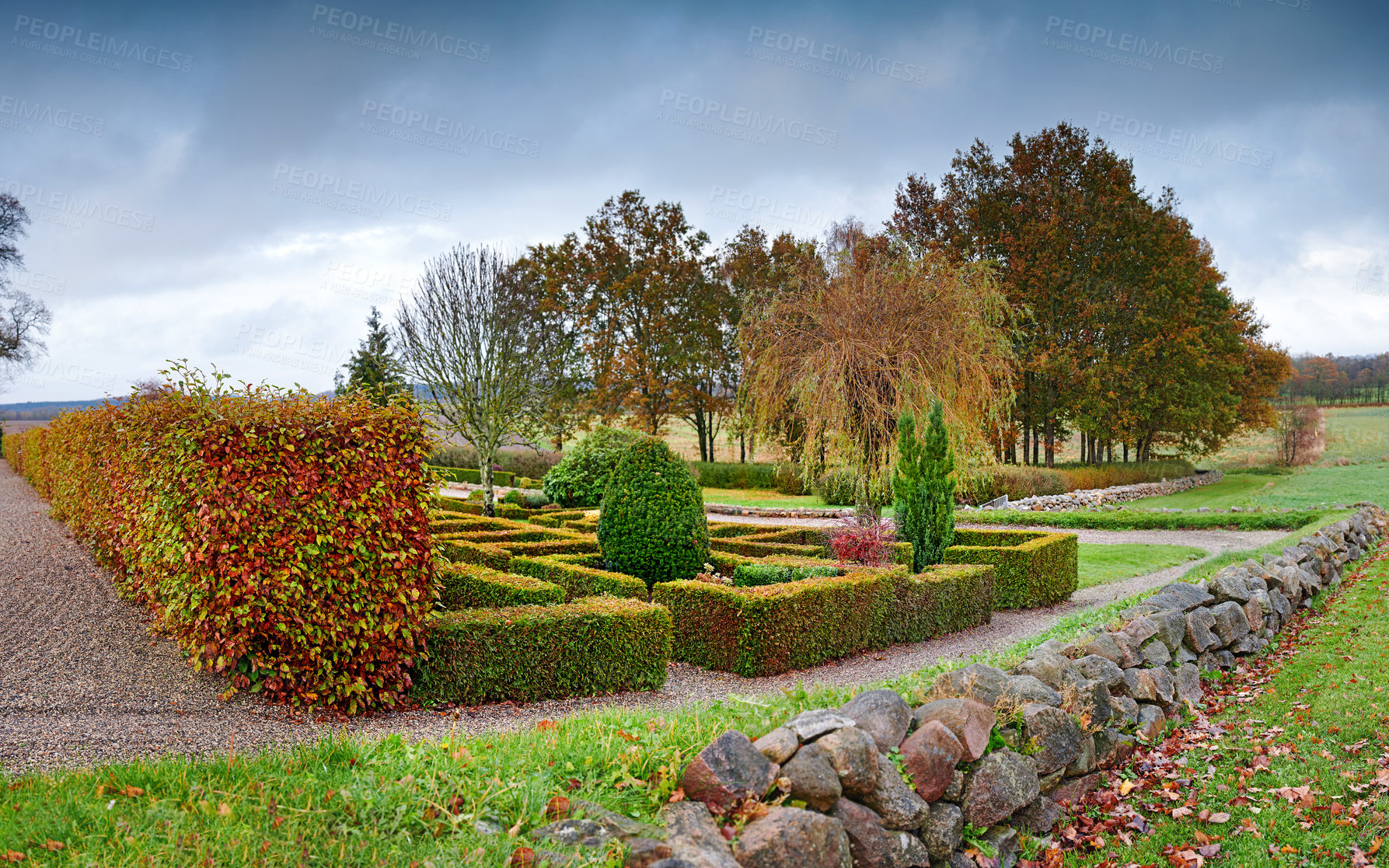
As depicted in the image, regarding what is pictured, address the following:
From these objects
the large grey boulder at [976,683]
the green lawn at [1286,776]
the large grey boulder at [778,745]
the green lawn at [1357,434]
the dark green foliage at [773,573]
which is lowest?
the green lawn at [1286,776]

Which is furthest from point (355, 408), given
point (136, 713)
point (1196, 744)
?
point (1196, 744)

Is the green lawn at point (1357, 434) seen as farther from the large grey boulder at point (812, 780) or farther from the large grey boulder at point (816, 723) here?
the large grey boulder at point (812, 780)

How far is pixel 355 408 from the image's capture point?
544 cm

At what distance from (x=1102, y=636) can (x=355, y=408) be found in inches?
203

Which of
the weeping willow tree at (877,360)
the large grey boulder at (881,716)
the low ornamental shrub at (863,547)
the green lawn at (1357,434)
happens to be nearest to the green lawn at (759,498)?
the weeping willow tree at (877,360)

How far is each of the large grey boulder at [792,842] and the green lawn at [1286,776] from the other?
1.59 meters

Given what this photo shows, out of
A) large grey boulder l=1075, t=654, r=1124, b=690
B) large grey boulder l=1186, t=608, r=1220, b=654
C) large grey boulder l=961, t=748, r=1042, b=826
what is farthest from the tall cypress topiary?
large grey boulder l=961, t=748, r=1042, b=826

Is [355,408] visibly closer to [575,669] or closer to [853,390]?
[575,669]

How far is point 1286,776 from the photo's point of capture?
14.0ft

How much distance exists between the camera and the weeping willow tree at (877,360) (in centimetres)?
1438

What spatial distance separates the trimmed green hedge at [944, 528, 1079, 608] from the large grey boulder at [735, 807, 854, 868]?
754 cm

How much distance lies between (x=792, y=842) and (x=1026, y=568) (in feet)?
26.6

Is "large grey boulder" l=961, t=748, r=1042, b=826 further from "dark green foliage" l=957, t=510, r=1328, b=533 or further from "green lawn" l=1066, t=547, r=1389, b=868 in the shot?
"dark green foliage" l=957, t=510, r=1328, b=533

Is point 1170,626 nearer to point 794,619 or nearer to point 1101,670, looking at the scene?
point 1101,670
